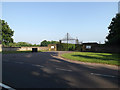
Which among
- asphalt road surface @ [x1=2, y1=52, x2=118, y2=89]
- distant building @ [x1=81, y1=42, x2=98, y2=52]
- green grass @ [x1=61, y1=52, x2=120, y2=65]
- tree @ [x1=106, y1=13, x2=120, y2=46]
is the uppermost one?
tree @ [x1=106, y1=13, x2=120, y2=46]

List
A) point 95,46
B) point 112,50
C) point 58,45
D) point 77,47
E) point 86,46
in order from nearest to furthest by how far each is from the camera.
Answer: point 112,50
point 95,46
point 86,46
point 77,47
point 58,45

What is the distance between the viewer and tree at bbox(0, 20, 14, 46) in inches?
1352

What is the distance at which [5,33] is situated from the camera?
35.5m

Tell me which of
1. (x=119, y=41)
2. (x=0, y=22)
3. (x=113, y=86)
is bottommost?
(x=113, y=86)

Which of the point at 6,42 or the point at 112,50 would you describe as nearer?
the point at 112,50

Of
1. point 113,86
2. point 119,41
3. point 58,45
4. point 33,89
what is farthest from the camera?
point 58,45

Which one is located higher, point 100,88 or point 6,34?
point 6,34

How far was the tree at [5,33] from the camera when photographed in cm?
3435

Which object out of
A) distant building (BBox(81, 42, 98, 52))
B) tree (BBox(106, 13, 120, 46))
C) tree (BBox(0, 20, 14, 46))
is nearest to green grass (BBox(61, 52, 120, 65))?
tree (BBox(106, 13, 120, 46))

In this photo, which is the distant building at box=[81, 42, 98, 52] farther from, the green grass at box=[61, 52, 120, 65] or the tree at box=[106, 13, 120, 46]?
the green grass at box=[61, 52, 120, 65]

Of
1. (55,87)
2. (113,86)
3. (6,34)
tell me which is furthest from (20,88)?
(6,34)

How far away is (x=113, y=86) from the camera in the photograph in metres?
3.94

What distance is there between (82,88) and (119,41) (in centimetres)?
2248

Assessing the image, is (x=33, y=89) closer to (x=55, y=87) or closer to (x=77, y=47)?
(x=55, y=87)
